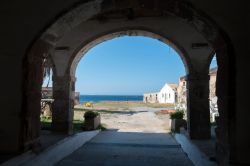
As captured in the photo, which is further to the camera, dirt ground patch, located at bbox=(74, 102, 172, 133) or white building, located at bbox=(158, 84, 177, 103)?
white building, located at bbox=(158, 84, 177, 103)

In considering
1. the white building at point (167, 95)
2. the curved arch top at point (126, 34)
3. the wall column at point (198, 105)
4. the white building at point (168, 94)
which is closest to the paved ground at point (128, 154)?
the wall column at point (198, 105)

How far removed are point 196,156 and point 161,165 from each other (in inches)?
35.6

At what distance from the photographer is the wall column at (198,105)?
789 cm

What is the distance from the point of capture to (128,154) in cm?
579

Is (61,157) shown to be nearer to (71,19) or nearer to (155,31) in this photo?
(71,19)

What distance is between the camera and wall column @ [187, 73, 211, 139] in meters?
7.89

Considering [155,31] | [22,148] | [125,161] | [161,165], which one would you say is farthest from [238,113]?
[155,31]

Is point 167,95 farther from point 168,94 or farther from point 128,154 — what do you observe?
point 128,154

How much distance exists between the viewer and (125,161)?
5.12 m

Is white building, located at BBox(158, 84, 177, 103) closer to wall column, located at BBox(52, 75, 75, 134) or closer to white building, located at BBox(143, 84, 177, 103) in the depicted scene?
white building, located at BBox(143, 84, 177, 103)

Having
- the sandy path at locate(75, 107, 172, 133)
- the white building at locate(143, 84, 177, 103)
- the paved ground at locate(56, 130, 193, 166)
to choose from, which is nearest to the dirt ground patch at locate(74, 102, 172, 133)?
the sandy path at locate(75, 107, 172, 133)

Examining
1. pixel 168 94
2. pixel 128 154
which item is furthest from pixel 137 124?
pixel 168 94

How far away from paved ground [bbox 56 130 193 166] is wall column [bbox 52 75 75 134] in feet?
4.17

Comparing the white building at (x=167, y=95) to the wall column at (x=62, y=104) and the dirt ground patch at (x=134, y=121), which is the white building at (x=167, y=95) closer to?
the dirt ground patch at (x=134, y=121)
